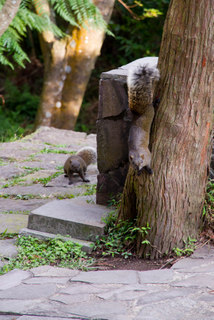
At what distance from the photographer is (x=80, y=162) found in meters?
6.51

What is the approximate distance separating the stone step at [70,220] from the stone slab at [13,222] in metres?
0.27

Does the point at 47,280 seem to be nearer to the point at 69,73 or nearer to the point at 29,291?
the point at 29,291

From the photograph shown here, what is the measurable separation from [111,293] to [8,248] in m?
1.36

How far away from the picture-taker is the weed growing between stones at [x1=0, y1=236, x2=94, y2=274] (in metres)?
3.86

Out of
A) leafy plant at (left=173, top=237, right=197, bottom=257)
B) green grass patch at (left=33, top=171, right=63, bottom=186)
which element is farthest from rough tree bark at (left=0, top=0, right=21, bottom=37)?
leafy plant at (left=173, top=237, right=197, bottom=257)

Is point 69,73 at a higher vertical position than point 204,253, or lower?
higher

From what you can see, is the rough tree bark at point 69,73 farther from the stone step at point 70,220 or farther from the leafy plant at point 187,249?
the leafy plant at point 187,249

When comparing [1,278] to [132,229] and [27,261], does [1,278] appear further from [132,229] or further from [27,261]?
[132,229]

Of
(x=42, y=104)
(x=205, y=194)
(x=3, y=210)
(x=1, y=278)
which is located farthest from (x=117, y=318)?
(x=42, y=104)

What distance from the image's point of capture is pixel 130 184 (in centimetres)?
409

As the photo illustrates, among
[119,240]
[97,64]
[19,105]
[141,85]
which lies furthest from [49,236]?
[97,64]

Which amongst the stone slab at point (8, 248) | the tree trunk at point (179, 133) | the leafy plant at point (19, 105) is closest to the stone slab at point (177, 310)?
the tree trunk at point (179, 133)

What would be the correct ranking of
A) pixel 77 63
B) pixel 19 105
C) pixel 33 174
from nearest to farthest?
1. pixel 33 174
2. pixel 77 63
3. pixel 19 105

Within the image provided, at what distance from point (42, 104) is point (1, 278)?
8.62 metres
